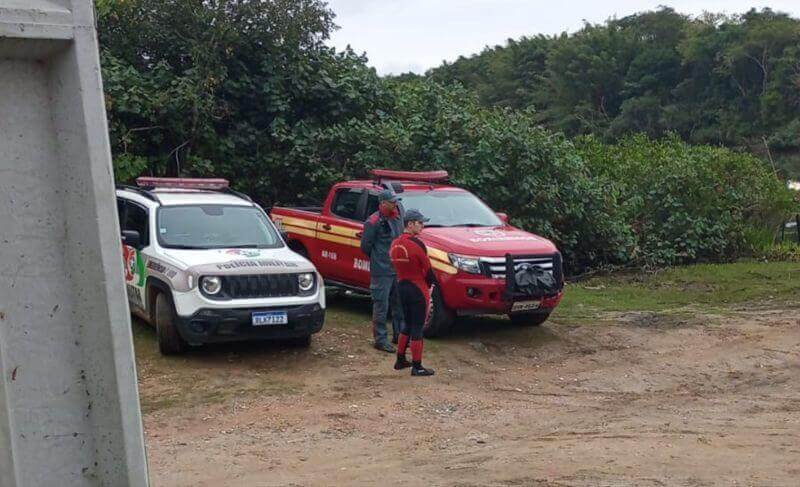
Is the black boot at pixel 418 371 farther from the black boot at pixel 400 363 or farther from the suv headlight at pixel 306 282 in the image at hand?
the suv headlight at pixel 306 282

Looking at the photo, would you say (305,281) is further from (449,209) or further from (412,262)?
(449,209)

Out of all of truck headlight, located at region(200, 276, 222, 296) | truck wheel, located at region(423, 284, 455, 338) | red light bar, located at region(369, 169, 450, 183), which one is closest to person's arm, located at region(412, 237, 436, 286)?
truck wheel, located at region(423, 284, 455, 338)

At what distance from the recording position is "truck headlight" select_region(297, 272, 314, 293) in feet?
33.2

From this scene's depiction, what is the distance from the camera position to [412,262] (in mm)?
9438

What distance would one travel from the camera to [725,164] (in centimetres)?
2016

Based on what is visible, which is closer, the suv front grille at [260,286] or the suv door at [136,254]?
the suv front grille at [260,286]

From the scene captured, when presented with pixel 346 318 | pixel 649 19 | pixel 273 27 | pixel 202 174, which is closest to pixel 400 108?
pixel 273 27

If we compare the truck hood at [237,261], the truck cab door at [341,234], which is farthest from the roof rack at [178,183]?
the truck hood at [237,261]

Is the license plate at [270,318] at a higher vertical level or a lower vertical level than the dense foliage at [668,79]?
lower

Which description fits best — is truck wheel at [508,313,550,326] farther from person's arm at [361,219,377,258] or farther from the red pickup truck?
person's arm at [361,219,377,258]

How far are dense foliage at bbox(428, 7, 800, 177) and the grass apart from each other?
1131 inches

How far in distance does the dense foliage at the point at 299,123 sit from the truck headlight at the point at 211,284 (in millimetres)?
6124

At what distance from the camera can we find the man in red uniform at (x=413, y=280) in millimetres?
9453

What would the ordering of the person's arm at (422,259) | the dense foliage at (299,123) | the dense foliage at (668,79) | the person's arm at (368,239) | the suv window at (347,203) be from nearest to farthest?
the person's arm at (422,259) → the person's arm at (368,239) → the suv window at (347,203) → the dense foliage at (299,123) → the dense foliage at (668,79)
